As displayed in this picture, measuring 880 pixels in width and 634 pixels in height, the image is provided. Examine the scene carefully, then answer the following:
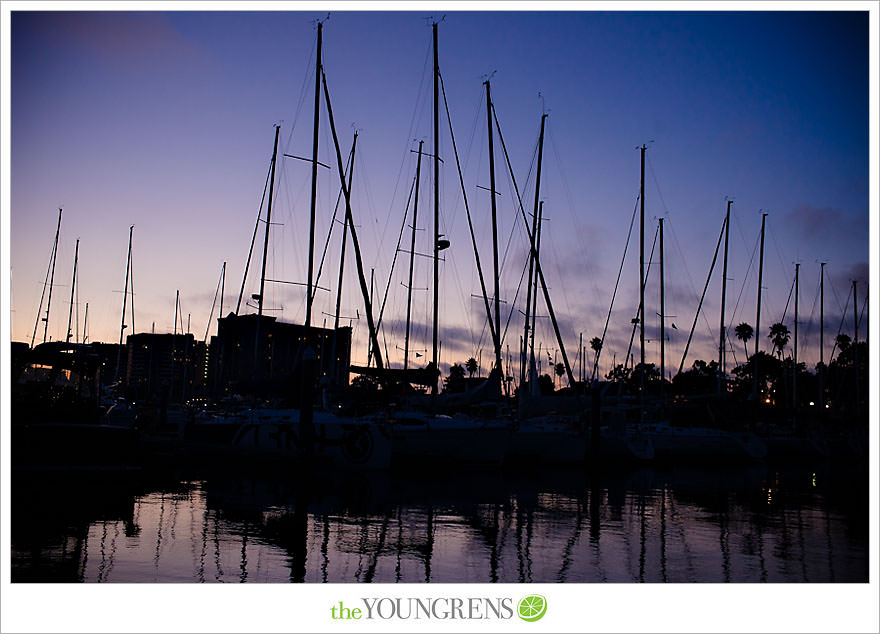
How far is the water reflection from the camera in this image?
1065 centimetres

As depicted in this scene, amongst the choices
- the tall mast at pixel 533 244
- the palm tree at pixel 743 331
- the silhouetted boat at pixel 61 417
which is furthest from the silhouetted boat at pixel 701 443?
the palm tree at pixel 743 331

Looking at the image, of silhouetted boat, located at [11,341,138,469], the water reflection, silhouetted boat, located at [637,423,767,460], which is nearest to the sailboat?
the water reflection

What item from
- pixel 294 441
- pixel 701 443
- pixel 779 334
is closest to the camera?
pixel 294 441

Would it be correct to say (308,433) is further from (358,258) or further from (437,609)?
(437,609)

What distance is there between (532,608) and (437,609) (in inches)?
38.1

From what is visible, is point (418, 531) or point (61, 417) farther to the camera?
point (61, 417)

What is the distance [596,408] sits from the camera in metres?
31.0

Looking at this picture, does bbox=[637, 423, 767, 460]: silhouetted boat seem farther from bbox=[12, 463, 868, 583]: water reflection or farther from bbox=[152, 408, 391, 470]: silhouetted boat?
bbox=[152, 408, 391, 470]: silhouetted boat

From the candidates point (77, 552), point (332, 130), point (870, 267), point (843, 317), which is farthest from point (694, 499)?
point (843, 317)

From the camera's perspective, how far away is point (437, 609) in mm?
7746

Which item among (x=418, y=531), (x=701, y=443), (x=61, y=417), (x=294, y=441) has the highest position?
(x=61, y=417)

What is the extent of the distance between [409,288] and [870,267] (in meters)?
24.9

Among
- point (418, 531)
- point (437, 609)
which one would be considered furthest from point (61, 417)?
point (437, 609)

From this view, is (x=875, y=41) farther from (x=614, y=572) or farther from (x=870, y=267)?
(x=614, y=572)
